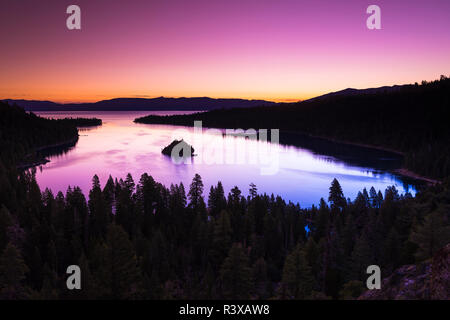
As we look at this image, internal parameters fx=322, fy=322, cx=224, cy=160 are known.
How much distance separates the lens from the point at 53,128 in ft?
652

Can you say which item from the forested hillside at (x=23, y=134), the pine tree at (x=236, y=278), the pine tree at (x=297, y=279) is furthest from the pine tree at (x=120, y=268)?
the forested hillside at (x=23, y=134)

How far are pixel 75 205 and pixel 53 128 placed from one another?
16985 centimetres

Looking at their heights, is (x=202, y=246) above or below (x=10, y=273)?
below

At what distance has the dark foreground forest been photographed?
2675 cm

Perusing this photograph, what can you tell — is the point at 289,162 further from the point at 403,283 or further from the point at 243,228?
the point at 403,283

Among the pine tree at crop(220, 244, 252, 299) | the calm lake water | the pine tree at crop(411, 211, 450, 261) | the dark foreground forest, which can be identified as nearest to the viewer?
the pine tree at crop(411, 211, 450, 261)

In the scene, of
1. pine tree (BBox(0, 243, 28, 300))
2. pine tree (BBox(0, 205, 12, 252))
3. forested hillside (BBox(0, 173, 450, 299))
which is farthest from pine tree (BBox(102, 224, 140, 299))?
pine tree (BBox(0, 205, 12, 252))

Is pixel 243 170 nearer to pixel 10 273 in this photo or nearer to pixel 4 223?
pixel 4 223

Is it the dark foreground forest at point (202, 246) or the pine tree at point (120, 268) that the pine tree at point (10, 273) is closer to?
the dark foreground forest at point (202, 246)

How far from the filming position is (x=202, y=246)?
4266 cm

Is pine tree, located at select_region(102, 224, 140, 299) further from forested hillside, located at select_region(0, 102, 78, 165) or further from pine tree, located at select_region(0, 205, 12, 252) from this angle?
forested hillside, located at select_region(0, 102, 78, 165)

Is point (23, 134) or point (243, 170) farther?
point (23, 134)

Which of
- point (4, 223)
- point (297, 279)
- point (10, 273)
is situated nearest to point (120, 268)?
point (10, 273)
